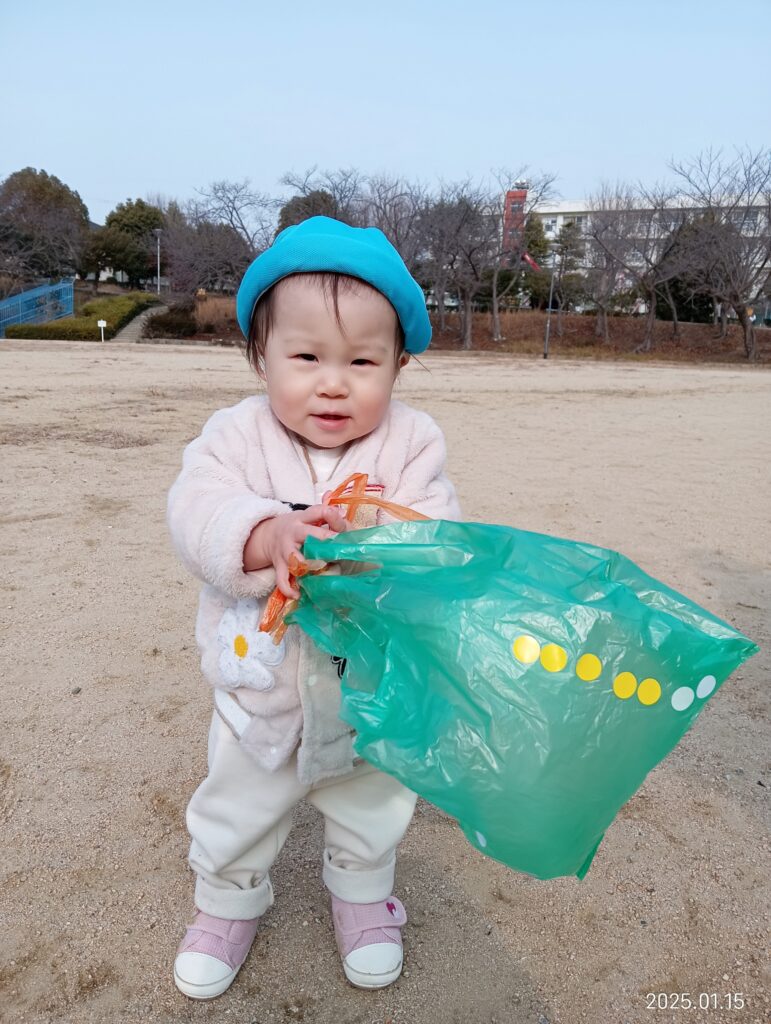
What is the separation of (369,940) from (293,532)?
3.07 feet

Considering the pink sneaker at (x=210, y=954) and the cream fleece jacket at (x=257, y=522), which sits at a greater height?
the cream fleece jacket at (x=257, y=522)

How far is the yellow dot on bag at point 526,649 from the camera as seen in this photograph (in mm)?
988

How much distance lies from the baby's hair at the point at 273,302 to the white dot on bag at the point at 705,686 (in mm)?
793

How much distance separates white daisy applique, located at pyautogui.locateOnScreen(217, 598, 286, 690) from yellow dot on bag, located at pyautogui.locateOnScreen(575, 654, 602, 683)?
578mm

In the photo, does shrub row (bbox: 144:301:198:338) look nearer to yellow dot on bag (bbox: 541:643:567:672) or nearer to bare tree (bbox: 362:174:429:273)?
bare tree (bbox: 362:174:429:273)

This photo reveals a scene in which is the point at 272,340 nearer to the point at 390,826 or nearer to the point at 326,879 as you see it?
the point at 390,826

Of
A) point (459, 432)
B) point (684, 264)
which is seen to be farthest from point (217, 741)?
point (684, 264)

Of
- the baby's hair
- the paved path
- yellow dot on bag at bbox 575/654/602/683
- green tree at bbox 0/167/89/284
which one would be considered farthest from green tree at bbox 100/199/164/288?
yellow dot on bag at bbox 575/654/602/683

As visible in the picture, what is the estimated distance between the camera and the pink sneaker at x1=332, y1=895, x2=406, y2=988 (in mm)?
1538

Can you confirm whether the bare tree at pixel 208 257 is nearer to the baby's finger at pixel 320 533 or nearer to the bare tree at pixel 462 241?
the bare tree at pixel 462 241

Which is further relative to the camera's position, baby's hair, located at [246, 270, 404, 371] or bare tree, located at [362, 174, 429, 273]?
bare tree, located at [362, 174, 429, 273]

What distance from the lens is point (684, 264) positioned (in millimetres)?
28000

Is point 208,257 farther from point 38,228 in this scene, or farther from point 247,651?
point 247,651

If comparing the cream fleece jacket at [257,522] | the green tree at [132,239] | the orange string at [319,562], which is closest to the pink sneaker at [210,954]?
the cream fleece jacket at [257,522]
